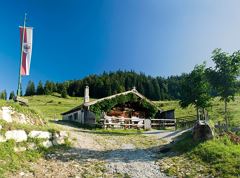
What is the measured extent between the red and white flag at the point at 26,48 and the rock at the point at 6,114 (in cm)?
454

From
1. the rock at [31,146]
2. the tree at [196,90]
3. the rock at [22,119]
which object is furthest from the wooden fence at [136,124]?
the rock at [31,146]

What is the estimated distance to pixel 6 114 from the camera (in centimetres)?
2200

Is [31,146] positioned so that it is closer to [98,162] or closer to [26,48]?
[98,162]

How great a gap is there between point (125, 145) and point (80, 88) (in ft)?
416

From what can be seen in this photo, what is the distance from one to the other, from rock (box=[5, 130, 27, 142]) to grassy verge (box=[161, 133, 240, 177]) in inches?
348

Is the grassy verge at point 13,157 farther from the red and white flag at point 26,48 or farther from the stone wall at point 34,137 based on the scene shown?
the red and white flag at point 26,48

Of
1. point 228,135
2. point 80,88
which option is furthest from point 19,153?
point 80,88

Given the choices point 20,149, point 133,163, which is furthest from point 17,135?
point 133,163

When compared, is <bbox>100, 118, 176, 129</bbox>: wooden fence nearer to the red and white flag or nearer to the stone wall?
the red and white flag

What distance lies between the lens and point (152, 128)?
4650 centimetres

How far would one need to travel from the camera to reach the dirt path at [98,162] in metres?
17.5

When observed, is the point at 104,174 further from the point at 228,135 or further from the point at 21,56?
the point at 21,56

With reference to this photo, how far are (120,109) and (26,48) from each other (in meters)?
25.3

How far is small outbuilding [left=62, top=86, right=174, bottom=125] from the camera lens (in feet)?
152
